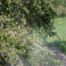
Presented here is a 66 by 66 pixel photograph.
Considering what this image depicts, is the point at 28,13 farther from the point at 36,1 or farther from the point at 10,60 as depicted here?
the point at 10,60

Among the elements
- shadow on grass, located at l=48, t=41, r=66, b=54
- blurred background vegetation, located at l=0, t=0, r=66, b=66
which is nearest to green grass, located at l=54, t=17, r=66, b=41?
shadow on grass, located at l=48, t=41, r=66, b=54

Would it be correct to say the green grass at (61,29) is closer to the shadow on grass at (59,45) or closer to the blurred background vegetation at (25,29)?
the shadow on grass at (59,45)

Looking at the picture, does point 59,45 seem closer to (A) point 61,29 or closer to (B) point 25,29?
(B) point 25,29

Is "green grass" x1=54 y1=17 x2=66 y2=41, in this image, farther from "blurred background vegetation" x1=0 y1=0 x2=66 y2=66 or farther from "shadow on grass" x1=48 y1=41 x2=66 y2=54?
"blurred background vegetation" x1=0 y1=0 x2=66 y2=66

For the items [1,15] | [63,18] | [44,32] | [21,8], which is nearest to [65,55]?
[44,32]

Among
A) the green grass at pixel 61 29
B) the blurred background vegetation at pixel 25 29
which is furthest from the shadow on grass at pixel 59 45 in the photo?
the blurred background vegetation at pixel 25 29

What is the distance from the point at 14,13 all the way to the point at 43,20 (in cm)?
198

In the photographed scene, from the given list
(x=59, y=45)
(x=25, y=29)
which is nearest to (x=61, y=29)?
(x=59, y=45)

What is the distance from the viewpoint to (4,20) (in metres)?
7.85

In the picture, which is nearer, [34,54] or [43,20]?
[34,54]

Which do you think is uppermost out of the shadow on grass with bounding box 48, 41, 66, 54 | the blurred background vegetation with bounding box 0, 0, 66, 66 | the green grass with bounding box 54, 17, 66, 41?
the blurred background vegetation with bounding box 0, 0, 66, 66

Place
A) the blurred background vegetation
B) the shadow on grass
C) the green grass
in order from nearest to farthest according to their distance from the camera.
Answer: the blurred background vegetation
the shadow on grass
the green grass

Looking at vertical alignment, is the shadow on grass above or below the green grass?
above

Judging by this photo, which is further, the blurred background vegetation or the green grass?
the green grass
